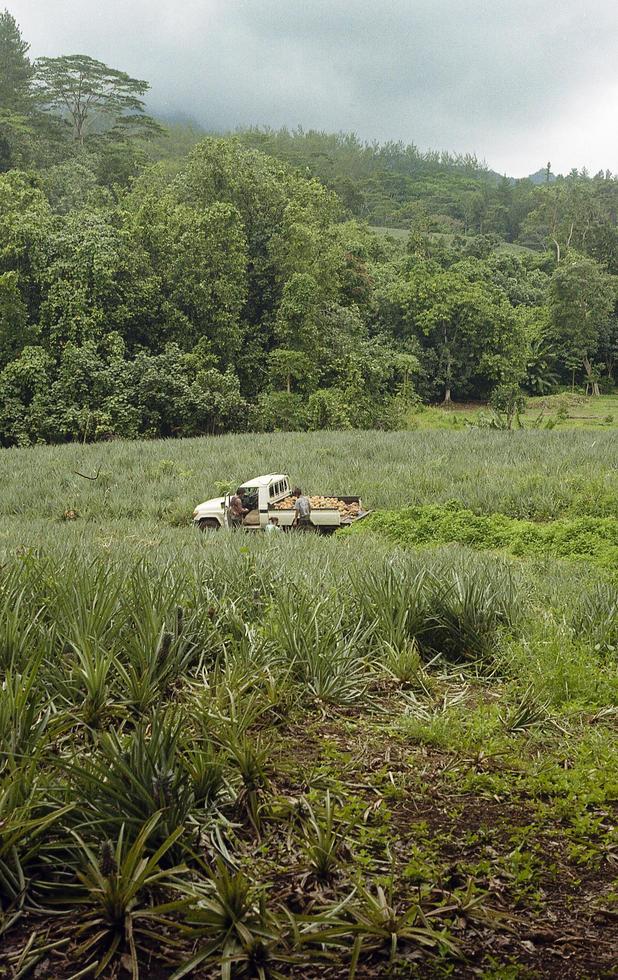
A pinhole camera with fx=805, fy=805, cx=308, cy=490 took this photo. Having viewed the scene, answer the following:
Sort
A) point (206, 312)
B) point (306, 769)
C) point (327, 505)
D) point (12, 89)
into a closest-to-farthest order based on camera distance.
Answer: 1. point (306, 769)
2. point (327, 505)
3. point (206, 312)
4. point (12, 89)

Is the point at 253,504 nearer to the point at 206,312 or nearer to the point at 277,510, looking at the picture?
the point at 277,510

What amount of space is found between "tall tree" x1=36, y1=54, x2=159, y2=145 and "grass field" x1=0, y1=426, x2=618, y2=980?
58153mm

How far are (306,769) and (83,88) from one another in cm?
6328

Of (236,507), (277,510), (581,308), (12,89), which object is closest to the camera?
(236,507)

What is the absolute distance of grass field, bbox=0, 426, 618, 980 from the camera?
2.28 metres

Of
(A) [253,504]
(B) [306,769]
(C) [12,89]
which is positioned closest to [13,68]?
(C) [12,89]


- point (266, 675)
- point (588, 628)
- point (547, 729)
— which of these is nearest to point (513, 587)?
point (588, 628)

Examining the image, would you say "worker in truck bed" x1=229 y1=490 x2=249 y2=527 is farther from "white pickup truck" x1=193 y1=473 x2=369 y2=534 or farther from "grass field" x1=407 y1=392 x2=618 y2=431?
"grass field" x1=407 y1=392 x2=618 y2=431

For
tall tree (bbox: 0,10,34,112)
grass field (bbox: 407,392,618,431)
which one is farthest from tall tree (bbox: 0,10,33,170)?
grass field (bbox: 407,392,618,431)

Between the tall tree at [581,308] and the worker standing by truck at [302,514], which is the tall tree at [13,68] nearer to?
the tall tree at [581,308]

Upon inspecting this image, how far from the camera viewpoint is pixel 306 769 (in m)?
3.20

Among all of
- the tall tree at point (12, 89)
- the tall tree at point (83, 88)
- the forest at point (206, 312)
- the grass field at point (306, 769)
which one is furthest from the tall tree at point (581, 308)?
the grass field at point (306, 769)

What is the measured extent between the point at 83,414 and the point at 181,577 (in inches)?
1075

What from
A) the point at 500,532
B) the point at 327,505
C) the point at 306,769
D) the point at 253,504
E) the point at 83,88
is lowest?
the point at 500,532
